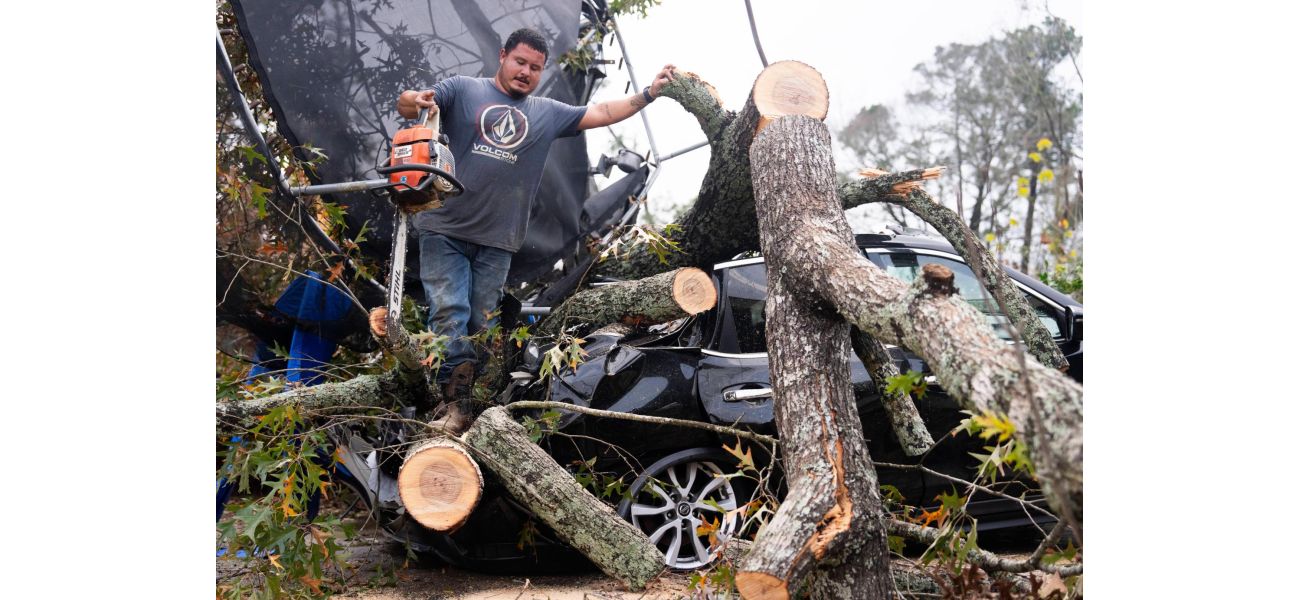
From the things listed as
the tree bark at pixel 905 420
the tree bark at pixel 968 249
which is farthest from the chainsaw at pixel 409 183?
the tree bark at pixel 968 249

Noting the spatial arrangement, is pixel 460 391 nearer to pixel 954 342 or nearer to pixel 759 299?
pixel 759 299

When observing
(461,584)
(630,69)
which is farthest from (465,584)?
(630,69)

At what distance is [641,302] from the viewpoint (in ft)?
14.4

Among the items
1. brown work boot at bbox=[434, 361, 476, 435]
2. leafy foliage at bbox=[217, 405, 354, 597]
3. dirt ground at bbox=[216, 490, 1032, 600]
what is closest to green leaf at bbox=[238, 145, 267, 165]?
leafy foliage at bbox=[217, 405, 354, 597]

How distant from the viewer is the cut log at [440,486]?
3.54m

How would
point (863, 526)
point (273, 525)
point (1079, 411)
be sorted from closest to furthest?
point (1079, 411) → point (863, 526) → point (273, 525)

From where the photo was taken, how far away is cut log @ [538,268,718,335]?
13.9 feet

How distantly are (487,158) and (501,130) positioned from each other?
155mm

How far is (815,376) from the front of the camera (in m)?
3.08

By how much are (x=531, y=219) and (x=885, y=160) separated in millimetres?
14364

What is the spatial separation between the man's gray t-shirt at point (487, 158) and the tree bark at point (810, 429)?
1.40m

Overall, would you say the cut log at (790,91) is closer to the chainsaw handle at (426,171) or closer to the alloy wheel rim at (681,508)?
the chainsaw handle at (426,171)
